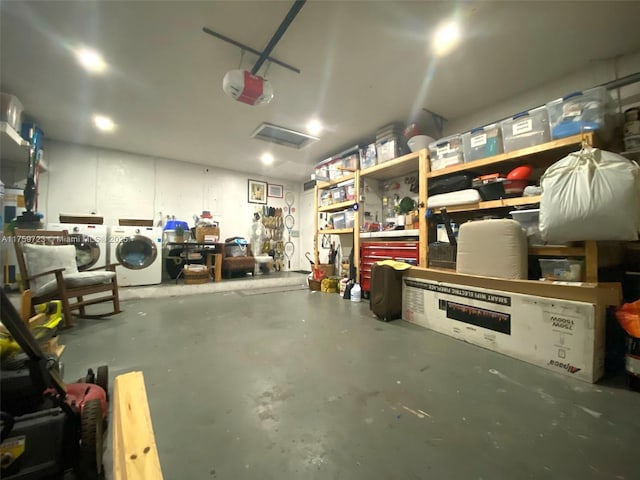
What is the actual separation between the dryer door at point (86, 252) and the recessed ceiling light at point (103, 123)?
1577mm

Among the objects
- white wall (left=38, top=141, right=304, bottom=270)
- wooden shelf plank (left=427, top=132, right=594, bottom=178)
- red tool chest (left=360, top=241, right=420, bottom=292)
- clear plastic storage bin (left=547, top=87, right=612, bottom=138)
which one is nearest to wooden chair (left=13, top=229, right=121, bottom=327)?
white wall (left=38, top=141, right=304, bottom=270)

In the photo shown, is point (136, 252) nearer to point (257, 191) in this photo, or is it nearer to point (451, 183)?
point (257, 191)

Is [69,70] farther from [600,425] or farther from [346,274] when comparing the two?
[600,425]

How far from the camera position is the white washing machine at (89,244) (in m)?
3.51

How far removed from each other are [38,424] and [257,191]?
5.59 meters

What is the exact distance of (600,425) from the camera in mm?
1086

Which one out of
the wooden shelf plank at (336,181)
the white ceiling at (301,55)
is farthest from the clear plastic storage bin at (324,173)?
the white ceiling at (301,55)

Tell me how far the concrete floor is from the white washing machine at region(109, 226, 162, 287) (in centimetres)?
197

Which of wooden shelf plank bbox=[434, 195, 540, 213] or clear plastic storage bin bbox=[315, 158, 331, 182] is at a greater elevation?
clear plastic storage bin bbox=[315, 158, 331, 182]

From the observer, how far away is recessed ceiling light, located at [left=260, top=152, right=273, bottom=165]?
462cm

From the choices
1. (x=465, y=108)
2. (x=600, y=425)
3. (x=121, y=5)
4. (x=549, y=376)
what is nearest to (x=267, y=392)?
(x=600, y=425)

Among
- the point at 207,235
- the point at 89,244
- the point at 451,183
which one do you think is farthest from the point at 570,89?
the point at 89,244

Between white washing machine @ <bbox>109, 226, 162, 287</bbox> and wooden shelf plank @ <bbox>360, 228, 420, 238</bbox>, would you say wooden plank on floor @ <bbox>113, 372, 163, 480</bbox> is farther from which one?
white washing machine @ <bbox>109, 226, 162, 287</bbox>

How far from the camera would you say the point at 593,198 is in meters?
1.46
